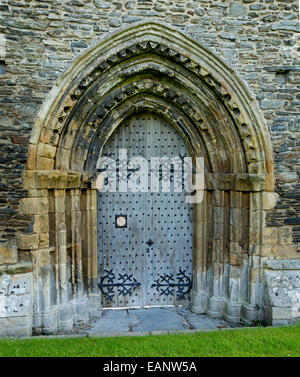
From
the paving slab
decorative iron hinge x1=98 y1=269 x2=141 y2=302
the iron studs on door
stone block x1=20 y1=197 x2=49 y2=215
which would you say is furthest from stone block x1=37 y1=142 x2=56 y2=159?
the paving slab

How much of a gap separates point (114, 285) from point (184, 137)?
2.79 metres

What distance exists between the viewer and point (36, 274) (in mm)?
4590

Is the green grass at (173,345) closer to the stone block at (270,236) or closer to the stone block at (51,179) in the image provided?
the stone block at (270,236)

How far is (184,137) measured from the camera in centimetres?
543

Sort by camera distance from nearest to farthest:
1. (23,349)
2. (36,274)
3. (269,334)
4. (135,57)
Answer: (23,349) < (269,334) < (36,274) < (135,57)

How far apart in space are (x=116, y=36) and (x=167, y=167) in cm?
219

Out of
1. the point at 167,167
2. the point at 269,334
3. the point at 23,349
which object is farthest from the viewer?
the point at 167,167

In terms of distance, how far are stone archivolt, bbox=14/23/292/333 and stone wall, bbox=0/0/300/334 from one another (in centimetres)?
12

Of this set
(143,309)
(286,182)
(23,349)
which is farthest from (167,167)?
(23,349)

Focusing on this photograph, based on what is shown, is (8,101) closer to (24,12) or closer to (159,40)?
(24,12)

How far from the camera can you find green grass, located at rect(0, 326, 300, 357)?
3845mm

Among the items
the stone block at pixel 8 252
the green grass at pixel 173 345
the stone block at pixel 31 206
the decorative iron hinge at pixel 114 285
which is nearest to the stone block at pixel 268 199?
the green grass at pixel 173 345

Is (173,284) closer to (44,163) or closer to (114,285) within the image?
(114,285)

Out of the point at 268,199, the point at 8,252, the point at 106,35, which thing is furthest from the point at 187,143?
the point at 8,252
